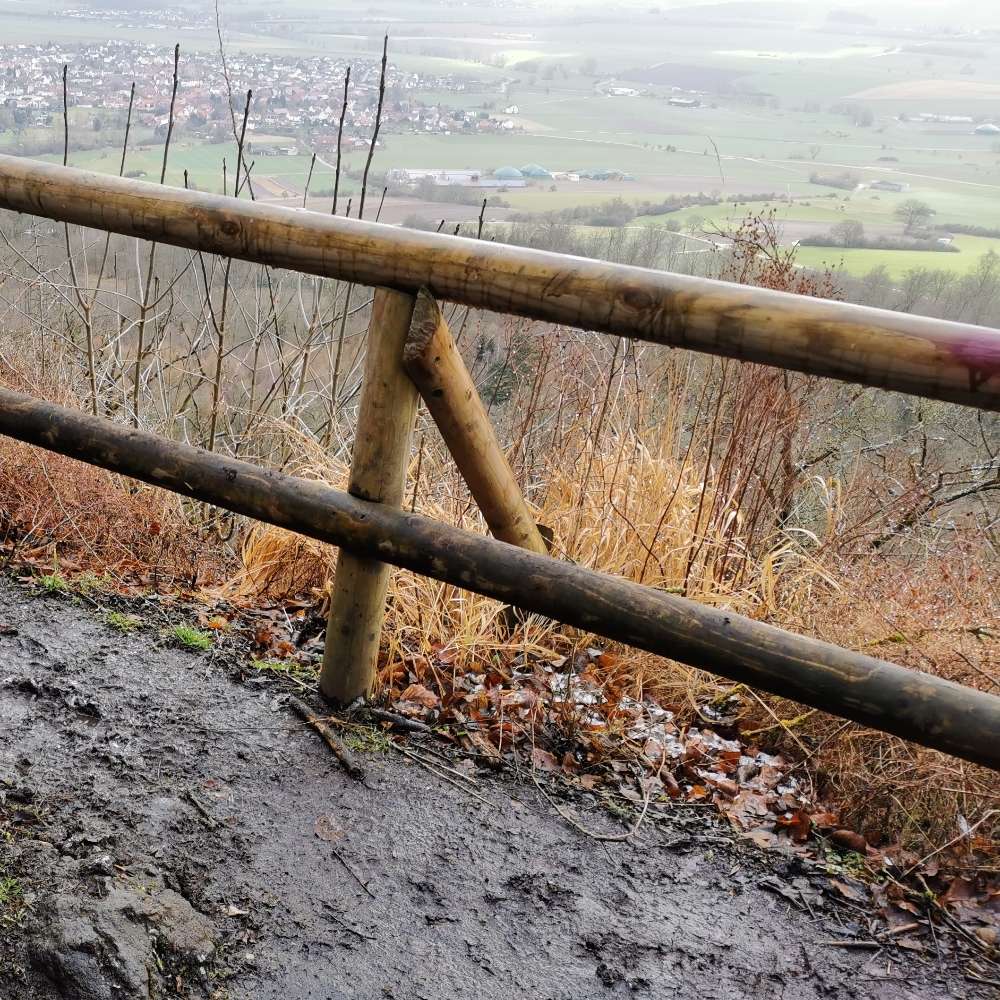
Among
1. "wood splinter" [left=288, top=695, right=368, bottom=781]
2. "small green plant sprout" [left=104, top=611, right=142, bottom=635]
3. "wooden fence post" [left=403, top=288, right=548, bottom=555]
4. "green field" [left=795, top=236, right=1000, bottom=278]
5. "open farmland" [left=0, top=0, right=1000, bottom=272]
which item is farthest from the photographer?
"open farmland" [left=0, top=0, right=1000, bottom=272]

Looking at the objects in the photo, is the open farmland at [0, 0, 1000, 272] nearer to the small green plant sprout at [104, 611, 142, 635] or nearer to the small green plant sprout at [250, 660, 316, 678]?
the small green plant sprout at [104, 611, 142, 635]

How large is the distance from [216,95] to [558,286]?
668 cm

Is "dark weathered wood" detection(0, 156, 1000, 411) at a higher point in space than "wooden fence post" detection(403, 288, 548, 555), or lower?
higher

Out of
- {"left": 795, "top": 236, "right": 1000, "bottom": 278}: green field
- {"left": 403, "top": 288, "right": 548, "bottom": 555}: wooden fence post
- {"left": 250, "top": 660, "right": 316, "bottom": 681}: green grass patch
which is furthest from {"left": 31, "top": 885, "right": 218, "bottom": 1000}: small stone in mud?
{"left": 795, "top": 236, "right": 1000, "bottom": 278}: green field

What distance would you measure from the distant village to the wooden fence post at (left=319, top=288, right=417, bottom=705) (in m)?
3.17

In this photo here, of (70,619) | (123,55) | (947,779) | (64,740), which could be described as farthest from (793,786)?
(123,55)

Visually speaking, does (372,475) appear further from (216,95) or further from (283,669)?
(216,95)

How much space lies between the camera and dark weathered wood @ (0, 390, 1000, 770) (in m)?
1.82

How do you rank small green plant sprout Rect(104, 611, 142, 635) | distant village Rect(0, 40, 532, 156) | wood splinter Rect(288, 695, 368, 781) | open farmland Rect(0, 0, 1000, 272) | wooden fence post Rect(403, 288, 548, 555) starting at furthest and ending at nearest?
1. open farmland Rect(0, 0, 1000, 272)
2. distant village Rect(0, 40, 532, 156)
3. small green plant sprout Rect(104, 611, 142, 635)
4. wood splinter Rect(288, 695, 368, 781)
5. wooden fence post Rect(403, 288, 548, 555)

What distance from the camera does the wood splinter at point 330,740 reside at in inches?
95.5

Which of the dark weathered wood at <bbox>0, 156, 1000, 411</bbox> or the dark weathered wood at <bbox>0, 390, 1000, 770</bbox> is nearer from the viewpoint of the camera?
the dark weathered wood at <bbox>0, 156, 1000, 411</bbox>

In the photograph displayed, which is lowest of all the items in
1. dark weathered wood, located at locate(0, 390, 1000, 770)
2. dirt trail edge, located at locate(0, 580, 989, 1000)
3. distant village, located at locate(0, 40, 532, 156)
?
dirt trail edge, located at locate(0, 580, 989, 1000)

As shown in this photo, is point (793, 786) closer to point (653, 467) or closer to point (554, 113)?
point (653, 467)

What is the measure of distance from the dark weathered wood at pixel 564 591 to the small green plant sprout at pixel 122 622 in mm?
672
